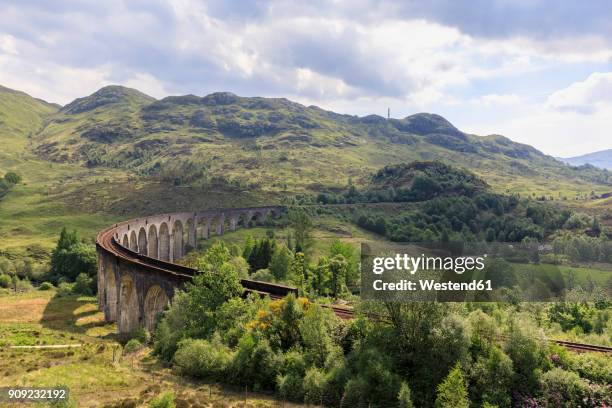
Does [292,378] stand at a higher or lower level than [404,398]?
lower

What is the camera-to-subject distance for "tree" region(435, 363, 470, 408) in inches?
942

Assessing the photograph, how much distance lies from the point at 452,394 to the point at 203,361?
59.4 ft

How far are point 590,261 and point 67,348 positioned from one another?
365ft

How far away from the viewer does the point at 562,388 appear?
26.8 metres

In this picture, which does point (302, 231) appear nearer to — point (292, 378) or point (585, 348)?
point (292, 378)

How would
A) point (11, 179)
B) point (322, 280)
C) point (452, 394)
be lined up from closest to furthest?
point (452, 394), point (322, 280), point (11, 179)

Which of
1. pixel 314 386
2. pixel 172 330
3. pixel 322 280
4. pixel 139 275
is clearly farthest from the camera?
pixel 322 280

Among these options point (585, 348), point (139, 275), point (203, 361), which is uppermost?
point (139, 275)

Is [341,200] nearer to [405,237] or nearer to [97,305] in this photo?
[405,237]

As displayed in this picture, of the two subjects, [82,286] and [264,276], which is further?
[82,286]

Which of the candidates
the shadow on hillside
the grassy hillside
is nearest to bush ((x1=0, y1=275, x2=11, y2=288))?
the shadow on hillside

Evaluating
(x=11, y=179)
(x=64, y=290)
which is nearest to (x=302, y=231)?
(x=64, y=290)

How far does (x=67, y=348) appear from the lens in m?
42.5

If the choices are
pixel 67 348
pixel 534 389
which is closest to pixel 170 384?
pixel 67 348
